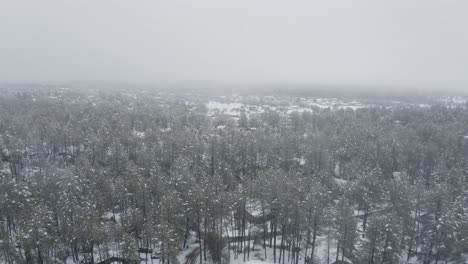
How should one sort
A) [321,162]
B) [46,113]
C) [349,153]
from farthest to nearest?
Result: 1. [46,113]
2. [349,153]
3. [321,162]

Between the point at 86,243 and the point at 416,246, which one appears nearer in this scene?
the point at 86,243

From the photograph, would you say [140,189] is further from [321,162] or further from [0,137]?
[0,137]

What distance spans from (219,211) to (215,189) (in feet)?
17.8

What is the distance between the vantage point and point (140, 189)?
5047 centimetres

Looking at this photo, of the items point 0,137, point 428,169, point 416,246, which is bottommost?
point 416,246

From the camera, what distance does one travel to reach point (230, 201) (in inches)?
1834

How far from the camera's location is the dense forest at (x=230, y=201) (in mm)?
40719

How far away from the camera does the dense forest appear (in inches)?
1603

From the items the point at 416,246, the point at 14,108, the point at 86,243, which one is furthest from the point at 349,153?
the point at 14,108

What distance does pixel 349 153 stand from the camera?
77.6 m

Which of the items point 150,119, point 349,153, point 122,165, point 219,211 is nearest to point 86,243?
point 219,211

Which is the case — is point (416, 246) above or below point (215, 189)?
below

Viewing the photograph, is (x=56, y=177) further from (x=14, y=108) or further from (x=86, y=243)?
(x=14, y=108)

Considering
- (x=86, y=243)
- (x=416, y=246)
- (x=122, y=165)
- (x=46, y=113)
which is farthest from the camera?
(x=46, y=113)
